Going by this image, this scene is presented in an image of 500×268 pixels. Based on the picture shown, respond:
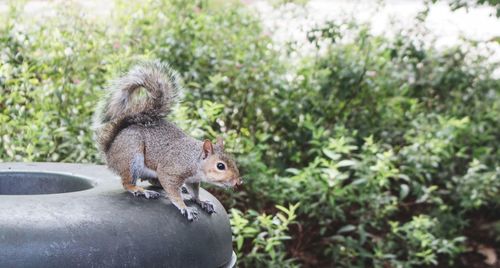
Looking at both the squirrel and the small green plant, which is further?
the small green plant

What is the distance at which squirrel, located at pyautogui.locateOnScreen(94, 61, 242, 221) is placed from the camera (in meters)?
2.67

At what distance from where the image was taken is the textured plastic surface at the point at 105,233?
2238 mm

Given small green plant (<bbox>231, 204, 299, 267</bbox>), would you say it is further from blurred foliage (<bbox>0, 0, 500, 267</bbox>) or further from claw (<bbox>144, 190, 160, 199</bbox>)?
claw (<bbox>144, 190, 160, 199</bbox>)

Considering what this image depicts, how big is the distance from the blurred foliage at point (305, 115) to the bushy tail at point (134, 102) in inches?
51.3

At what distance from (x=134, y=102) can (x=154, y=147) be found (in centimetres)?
22

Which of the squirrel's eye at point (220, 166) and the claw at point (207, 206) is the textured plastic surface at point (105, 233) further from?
the squirrel's eye at point (220, 166)

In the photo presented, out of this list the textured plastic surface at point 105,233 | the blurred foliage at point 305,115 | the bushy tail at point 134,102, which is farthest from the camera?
the blurred foliage at point 305,115

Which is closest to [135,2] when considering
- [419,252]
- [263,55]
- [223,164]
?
[263,55]

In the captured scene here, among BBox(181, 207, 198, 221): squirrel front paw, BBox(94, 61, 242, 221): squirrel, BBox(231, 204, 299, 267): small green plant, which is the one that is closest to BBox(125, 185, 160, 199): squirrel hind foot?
BBox(94, 61, 242, 221): squirrel

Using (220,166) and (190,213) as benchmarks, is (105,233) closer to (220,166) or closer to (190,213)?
(190,213)

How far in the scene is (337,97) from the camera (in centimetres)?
527

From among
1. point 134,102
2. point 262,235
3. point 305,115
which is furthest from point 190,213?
point 305,115

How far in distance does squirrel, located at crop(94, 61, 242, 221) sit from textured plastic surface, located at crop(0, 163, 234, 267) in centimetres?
6

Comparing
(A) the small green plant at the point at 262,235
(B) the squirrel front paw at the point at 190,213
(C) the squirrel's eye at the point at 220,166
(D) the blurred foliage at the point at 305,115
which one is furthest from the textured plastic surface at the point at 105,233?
(D) the blurred foliage at the point at 305,115
